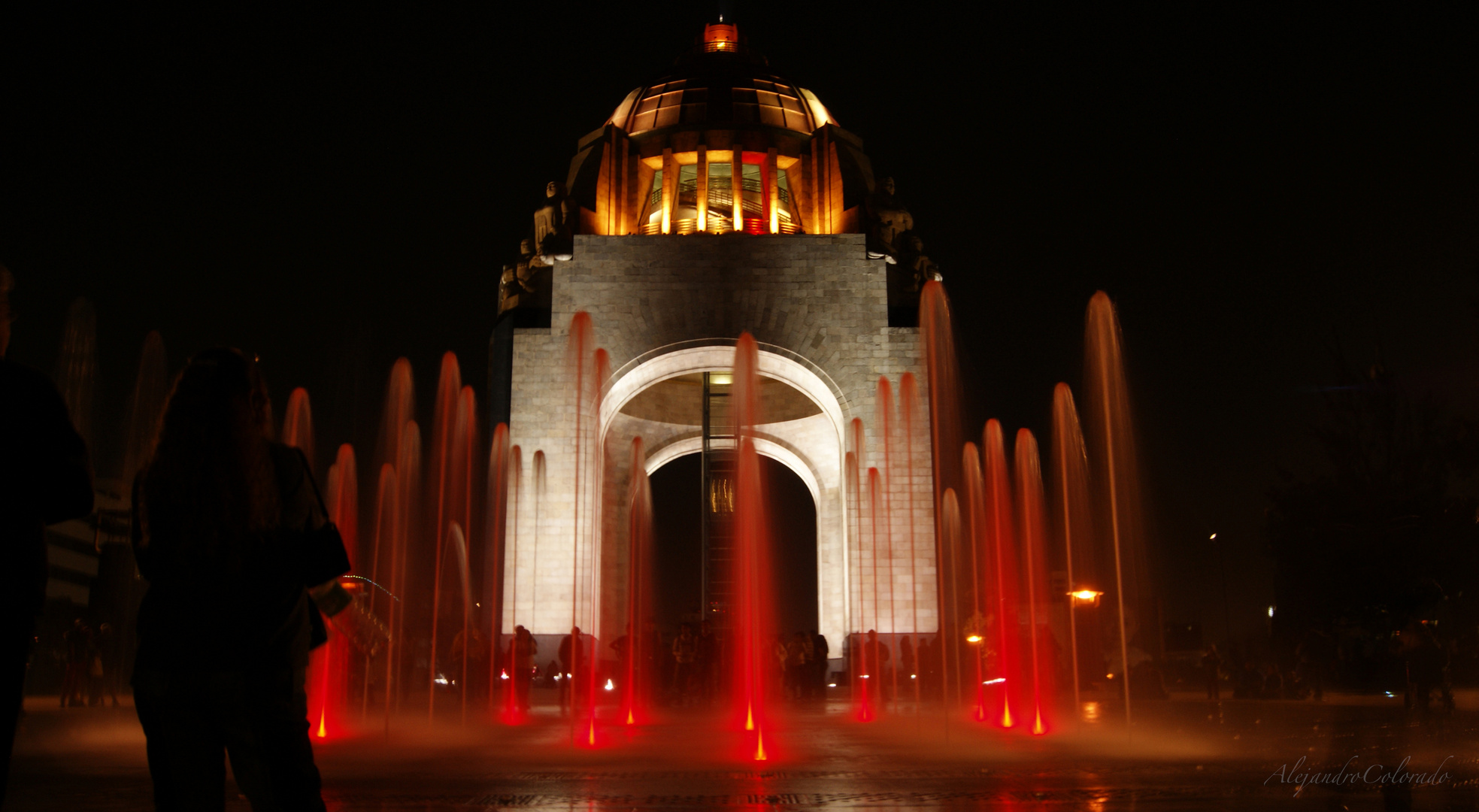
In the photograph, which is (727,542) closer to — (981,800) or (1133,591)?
(1133,591)

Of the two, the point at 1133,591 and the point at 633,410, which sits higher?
the point at 633,410

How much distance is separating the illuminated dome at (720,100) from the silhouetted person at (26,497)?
26.5 metres

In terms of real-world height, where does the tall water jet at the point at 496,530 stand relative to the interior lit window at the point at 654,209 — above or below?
below

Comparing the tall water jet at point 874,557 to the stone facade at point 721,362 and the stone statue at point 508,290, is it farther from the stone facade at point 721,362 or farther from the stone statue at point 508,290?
the stone statue at point 508,290

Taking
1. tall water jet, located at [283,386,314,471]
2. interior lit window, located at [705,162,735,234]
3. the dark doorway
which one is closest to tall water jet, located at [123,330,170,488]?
tall water jet, located at [283,386,314,471]

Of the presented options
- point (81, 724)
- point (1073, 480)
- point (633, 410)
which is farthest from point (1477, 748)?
point (633, 410)

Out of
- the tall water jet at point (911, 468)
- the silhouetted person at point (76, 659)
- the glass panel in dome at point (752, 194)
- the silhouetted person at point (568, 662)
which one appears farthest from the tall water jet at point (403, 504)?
the glass panel in dome at point (752, 194)

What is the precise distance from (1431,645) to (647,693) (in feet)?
39.1

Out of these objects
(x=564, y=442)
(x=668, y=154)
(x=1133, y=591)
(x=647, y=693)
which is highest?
(x=668, y=154)

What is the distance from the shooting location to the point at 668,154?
27.8 metres

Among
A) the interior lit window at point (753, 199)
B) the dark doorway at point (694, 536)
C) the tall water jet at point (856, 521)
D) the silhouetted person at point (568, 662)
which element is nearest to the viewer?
the silhouetted person at point (568, 662)

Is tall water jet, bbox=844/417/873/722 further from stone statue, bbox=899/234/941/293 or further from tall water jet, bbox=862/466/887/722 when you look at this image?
stone statue, bbox=899/234/941/293

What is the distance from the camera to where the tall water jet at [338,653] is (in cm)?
1256

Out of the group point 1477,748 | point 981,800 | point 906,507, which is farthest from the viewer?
point 906,507
